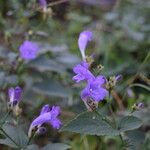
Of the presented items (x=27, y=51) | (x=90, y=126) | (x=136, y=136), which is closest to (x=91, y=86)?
(x=90, y=126)

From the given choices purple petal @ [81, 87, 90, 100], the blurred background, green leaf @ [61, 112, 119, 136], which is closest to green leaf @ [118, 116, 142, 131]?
green leaf @ [61, 112, 119, 136]

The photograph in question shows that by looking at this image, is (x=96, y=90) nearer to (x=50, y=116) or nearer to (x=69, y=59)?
(x=50, y=116)

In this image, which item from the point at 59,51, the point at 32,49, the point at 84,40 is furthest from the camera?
the point at 59,51

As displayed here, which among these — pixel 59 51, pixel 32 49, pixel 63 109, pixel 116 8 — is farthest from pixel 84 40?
pixel 116 8

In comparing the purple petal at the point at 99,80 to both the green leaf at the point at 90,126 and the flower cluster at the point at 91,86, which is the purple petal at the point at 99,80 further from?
the green leaf at the point at 90,126

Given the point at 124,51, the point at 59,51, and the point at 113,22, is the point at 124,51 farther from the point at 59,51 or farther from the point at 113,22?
the point at 59,51

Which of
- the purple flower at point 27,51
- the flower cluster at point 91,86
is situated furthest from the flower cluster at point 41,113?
the purple flower at point 27,51
